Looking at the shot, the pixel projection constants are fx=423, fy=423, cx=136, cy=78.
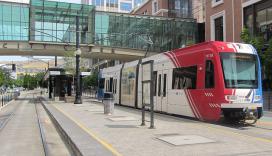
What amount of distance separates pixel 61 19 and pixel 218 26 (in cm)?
2253

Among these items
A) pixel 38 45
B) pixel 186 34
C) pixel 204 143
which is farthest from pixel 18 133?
pixel 186 34

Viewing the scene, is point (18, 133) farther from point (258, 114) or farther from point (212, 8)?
point (212, 8)

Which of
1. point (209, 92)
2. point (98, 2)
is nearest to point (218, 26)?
point (209, 92)

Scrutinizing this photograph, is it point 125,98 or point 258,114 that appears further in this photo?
point 125,98

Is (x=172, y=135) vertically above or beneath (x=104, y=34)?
beneath

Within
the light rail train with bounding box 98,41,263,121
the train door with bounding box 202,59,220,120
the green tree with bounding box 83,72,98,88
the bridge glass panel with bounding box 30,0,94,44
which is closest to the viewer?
the light rail train with bounding box 98,41,263,121

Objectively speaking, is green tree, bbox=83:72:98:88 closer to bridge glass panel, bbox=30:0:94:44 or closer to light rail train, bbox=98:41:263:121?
bridge glass panel, bbox=30:0:94:44

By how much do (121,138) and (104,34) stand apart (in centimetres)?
5139

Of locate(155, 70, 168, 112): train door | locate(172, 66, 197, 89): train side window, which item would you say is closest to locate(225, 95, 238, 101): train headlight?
locate(172, 66, 197, 89): train side window

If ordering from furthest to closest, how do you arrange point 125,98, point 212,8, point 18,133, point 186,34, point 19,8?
point 186,34 < point 19,8 < point 212,8 < point 125,98 < point 18,133

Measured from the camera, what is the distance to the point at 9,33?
57.3 m

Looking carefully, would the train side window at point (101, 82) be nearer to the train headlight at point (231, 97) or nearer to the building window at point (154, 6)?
the train headlight at point (231, 97)

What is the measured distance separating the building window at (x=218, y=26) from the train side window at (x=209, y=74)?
35492 millimetres

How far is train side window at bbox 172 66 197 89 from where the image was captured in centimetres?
1802
